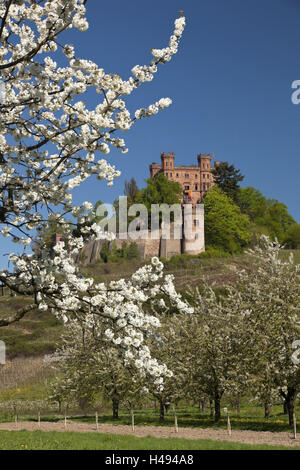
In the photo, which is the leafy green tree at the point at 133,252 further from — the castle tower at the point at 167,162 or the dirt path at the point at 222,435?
the dirt path at the point at 222,435

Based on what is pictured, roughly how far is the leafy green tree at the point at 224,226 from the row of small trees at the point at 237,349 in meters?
65.7

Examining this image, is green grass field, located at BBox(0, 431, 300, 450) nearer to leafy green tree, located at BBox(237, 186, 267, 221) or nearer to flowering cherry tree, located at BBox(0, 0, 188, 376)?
flowering cherry tree, located at BBox(0, 0, 188, 376)

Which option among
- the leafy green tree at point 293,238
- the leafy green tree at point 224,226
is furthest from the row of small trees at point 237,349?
the leafy green tree at point 293,238

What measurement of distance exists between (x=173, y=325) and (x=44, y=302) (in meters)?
18.6

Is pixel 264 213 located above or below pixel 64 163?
above

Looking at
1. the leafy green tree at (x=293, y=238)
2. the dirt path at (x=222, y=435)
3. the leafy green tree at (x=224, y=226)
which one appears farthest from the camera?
the leafy green tree at (x=293, y=238)

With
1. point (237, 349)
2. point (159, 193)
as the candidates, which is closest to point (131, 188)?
point (159, 193)

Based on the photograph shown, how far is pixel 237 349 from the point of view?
21781 millimetres

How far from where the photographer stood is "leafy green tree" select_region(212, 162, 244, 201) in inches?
4166

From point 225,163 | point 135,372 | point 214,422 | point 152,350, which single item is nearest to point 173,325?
point 152,350

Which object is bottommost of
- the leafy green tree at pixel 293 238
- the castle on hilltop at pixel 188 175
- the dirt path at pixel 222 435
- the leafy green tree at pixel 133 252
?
the dirt path at pixel 222 435

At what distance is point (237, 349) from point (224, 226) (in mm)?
72632

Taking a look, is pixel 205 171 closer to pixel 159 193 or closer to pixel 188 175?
pixel 188 175

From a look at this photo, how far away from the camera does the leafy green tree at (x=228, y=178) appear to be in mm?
105806
